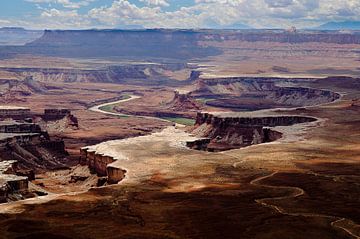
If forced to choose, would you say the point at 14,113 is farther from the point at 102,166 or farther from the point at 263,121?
the point at 102,166

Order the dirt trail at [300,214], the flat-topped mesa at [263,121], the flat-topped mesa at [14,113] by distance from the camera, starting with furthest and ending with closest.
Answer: the flat-topped mesa at [14,113] < the flat-topped mesa at [263,121] < the dirt trail at [300,214]

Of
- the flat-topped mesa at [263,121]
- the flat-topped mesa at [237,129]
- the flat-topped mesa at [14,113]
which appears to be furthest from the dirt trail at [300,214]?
the flat-topped mesa at [14,113]

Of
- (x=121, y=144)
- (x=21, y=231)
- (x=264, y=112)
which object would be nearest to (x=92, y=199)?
(x=21, y=231)

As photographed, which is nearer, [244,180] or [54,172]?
[244,180]

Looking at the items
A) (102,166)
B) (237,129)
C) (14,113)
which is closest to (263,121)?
(237,129)

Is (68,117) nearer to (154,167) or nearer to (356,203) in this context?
(154,167)

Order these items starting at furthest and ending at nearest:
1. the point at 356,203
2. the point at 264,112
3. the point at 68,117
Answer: the point at 68,117
the point at 264,112
the point at 356,203

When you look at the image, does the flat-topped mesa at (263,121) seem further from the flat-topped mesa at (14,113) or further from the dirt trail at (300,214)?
the dirt trail at (300,214)

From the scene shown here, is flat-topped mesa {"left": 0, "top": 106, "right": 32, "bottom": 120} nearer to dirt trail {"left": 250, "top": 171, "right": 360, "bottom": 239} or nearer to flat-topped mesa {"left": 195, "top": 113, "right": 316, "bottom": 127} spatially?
flat-topped mesa {"left": 195, "top": 113, "right": 316, "bottom": 127}
